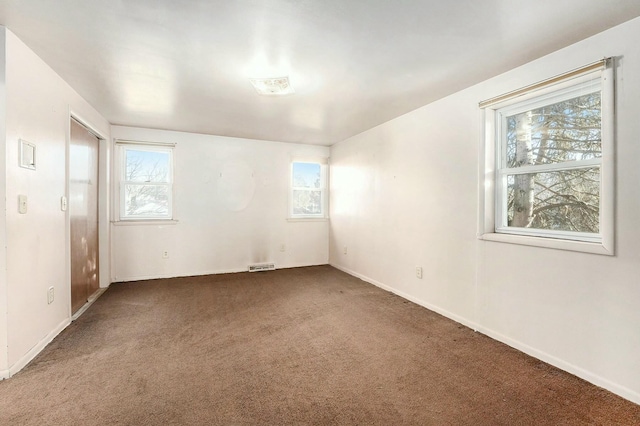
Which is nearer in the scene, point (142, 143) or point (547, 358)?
point (547, 358)

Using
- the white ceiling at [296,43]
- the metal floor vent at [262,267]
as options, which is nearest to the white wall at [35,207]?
the white ceiling at [296,43]

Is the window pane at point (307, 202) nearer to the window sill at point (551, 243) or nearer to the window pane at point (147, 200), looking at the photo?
the window pane at point (147, 200)

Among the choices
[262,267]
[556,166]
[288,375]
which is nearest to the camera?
[288,375]

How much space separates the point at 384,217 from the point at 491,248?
1610 mm

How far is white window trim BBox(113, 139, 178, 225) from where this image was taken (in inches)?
172

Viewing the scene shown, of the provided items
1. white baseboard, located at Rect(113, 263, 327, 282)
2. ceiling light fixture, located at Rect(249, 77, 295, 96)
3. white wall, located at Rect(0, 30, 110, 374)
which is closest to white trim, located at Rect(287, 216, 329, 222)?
white baseboard, located at Rect(113, 263, 327, 282)

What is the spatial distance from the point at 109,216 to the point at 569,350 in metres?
5.38

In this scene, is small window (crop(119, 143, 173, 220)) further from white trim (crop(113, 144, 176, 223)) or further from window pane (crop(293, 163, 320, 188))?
window pane (crop(293, 163, 320, 188))

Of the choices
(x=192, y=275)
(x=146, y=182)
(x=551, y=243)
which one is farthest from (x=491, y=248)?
(x=146, y=182)

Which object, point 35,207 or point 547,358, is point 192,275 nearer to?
point 35,207

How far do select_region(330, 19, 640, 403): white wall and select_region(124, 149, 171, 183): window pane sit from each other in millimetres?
3062

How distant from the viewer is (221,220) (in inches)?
196

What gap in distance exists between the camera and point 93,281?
3799 mm

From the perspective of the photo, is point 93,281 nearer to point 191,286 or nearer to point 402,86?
point 191,286
